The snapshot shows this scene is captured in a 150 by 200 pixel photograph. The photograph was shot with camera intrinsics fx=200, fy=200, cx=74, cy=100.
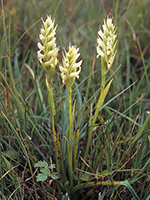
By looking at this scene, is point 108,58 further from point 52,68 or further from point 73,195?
point 73,195

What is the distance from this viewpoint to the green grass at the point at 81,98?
4.94 ft

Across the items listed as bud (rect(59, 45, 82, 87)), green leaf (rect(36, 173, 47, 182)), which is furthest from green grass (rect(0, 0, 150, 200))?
bud (rect(59, 45, 82, 87))

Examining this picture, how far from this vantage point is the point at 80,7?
4504mm

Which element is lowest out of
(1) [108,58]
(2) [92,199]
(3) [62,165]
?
(2) [92,199]

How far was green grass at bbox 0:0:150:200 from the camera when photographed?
59.3 inches

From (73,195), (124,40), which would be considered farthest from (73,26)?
(73,195)

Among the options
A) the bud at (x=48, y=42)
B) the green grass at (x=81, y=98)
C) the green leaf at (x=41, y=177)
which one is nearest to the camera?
the bud at (x=48, y=42)

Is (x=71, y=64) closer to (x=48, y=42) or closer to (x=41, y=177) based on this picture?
(x=48, y=42)

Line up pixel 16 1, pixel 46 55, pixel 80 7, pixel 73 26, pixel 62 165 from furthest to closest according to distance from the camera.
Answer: pixel 80 7, pixel 16 1, pixel 73 26, pixel 62 165, pixel 46 55

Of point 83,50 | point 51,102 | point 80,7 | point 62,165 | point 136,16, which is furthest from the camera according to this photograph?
point 80,7

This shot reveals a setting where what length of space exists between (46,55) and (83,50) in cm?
191

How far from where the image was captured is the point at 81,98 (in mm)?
1938

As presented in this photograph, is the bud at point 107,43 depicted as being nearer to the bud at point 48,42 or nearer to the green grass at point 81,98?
the bud at point 48,42

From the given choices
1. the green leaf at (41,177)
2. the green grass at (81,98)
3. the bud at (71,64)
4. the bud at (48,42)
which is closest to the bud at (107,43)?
the bud at (71,64)
